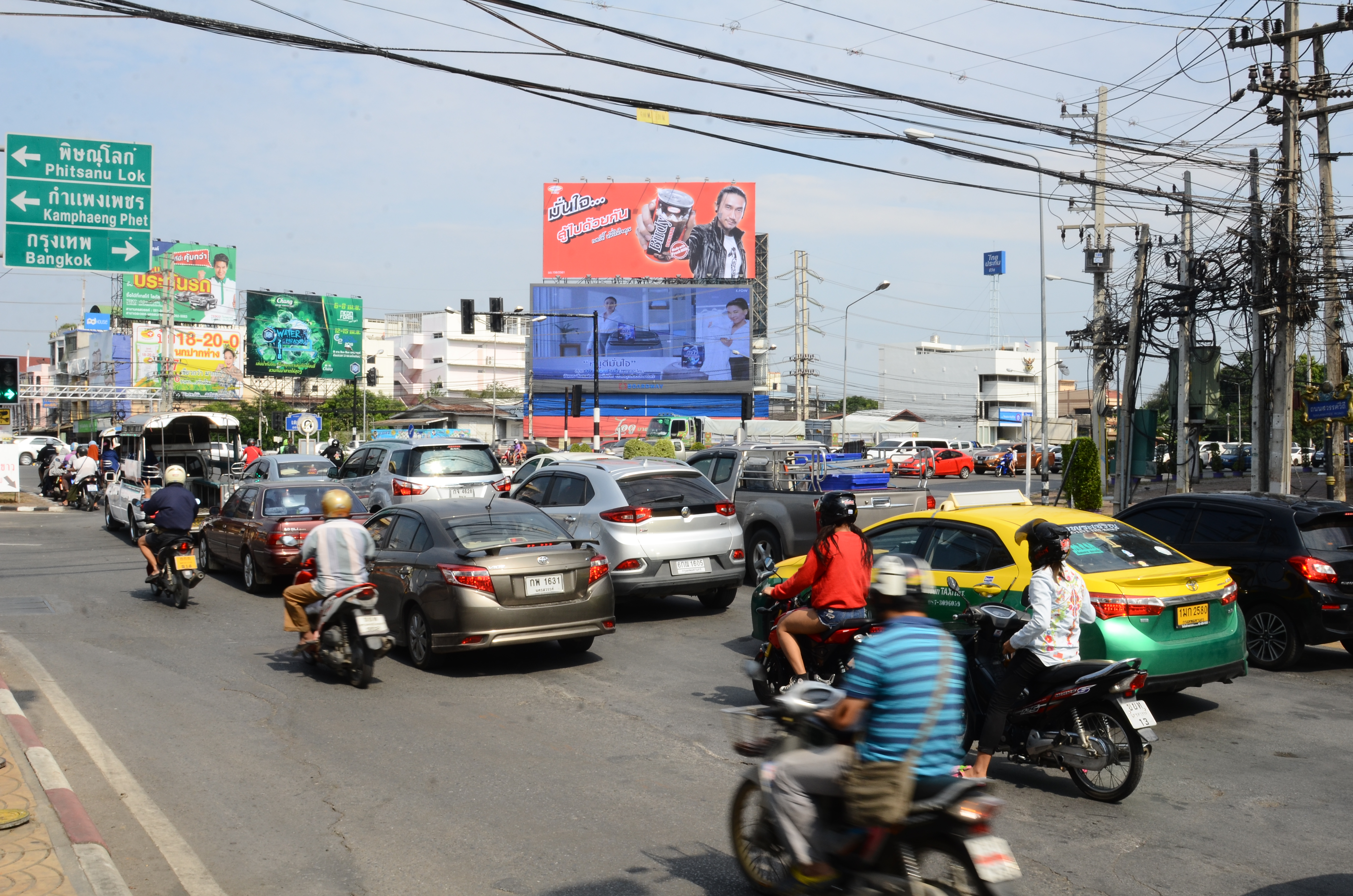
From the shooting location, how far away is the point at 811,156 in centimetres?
1348

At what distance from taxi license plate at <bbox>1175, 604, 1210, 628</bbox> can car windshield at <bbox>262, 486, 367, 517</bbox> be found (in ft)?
35.3

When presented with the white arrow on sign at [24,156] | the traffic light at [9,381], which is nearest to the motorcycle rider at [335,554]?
the traffic light at [9,381]

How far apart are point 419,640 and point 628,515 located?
10.0 ft

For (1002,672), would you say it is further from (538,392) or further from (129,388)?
(538,392)

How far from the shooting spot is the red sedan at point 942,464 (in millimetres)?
45250

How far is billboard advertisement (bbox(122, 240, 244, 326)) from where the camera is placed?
239 feet

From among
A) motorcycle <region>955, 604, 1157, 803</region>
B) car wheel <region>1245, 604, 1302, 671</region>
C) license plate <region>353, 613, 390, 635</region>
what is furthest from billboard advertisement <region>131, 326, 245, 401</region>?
motorcycle <region>955, 604, 1157, 803</region>

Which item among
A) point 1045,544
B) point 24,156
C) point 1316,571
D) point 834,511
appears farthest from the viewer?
point 24,156

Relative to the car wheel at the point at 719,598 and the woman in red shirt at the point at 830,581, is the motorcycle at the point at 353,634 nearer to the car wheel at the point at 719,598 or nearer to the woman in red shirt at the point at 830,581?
the woman in red shirt at the point at 830,581

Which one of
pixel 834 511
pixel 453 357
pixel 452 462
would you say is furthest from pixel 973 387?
pixel 834 511

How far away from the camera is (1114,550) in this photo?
8016mm

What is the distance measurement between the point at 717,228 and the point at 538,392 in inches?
651

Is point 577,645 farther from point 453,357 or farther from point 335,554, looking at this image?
point 453,357

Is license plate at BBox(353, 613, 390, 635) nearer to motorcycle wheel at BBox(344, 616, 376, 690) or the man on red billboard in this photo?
motorcycle wheel at BBox(344, 616, 376, 690)
